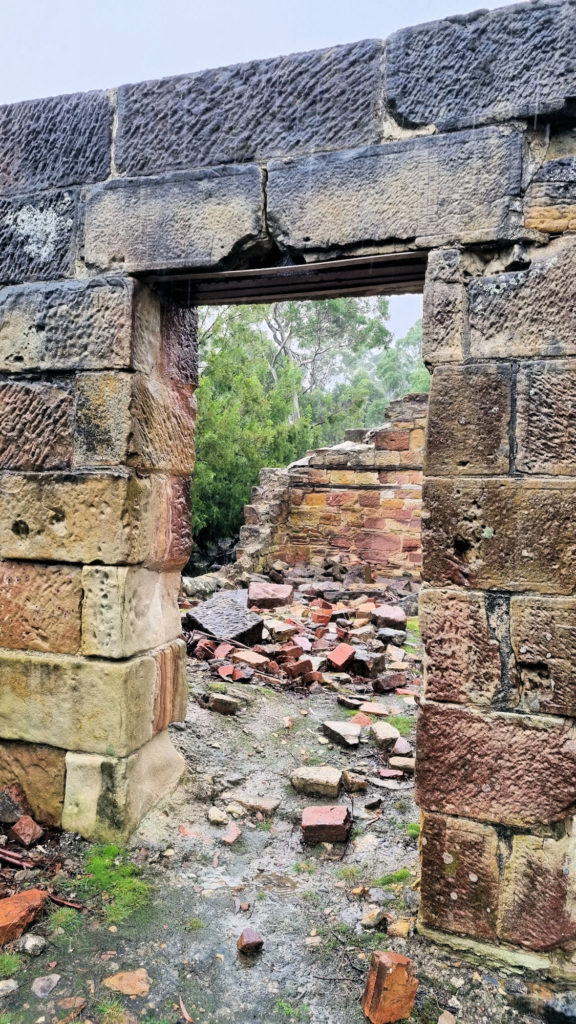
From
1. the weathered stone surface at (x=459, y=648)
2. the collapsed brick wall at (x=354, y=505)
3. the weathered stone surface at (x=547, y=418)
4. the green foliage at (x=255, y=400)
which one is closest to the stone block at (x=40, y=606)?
the weathered stone surface at (x=459, y=648)

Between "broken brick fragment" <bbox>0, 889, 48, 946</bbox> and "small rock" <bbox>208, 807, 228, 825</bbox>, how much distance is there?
2.64 feet

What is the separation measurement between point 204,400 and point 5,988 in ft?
31.3

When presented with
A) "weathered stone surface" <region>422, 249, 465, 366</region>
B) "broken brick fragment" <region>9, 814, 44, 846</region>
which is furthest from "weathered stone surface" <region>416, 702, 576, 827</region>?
"broken brick fragment" <region>9, 814, 44, 846</region>

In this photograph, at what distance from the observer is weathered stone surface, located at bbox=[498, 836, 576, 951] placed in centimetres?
218

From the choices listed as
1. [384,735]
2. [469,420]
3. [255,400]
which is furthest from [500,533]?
[255,400]

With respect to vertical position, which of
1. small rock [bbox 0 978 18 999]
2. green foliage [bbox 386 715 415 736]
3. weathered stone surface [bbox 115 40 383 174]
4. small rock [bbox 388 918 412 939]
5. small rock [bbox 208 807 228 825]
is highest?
weathered stone surface [bbox 115 40 383 174]

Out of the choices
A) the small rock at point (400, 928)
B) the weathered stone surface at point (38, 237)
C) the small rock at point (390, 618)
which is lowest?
the small rock at point (400, 928)

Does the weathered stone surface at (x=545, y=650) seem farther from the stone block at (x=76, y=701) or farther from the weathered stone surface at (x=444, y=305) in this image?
the stone block at (x=76, y=701)

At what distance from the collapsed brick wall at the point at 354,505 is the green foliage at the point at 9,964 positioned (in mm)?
7056

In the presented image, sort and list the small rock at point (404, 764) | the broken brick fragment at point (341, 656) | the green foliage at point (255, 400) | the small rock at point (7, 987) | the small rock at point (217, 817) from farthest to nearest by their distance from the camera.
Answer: the green foliage at point (255, 400), the broken brick fragment at point (341, 656), the small rock at point (404, 764), the small rock at point (217, 817), the small rock at point (7, 987)

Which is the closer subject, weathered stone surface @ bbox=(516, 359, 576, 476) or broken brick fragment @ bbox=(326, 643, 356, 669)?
weathered stone surface @ bbox=(516, 359, 576, 476)

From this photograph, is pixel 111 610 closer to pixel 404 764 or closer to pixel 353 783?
pixel 353 783

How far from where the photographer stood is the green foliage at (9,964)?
7.03 feet

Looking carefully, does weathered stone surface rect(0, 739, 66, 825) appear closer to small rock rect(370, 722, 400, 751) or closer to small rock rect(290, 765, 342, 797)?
small rock rect(290, 765, 342, 797)
